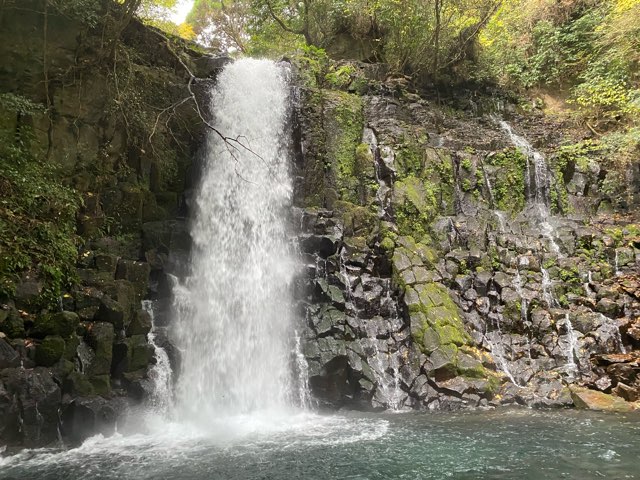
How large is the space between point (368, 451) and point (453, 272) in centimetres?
652

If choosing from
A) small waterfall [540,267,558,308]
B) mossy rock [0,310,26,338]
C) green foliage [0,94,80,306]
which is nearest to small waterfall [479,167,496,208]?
small waterfall [540,267,558,308]

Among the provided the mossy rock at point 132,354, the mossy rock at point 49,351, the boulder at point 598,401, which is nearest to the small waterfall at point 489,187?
the boulder at point 598,401

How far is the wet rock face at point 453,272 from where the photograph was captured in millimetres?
10086

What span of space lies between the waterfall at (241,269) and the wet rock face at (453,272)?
0.75m

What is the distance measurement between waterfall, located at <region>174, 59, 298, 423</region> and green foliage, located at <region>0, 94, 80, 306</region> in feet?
9.39

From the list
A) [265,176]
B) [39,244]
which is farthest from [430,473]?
[265,176]

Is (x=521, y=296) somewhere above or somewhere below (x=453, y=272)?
below

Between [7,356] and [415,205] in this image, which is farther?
[415,205]

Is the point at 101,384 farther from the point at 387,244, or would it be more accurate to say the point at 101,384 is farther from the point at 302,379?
the point at 387,244

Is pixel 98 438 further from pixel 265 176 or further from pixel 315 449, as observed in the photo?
pixel 265 176

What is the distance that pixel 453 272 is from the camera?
40.4 feet

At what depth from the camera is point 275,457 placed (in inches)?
264

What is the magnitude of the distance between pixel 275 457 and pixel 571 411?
6.18m

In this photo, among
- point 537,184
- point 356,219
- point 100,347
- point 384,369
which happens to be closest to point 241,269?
point 356,219
